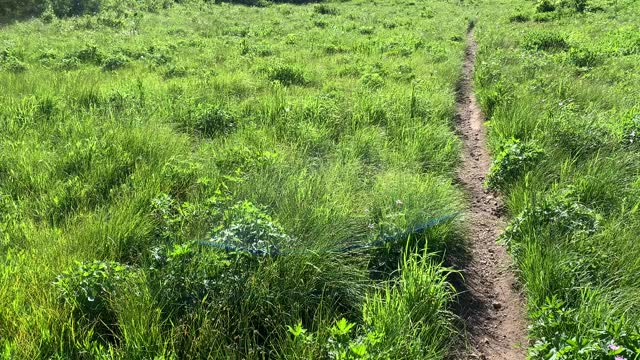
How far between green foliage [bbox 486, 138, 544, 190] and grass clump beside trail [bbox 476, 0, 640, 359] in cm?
1

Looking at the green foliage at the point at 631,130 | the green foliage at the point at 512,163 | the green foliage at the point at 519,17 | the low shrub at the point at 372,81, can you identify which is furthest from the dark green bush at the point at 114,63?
the green foliage at the point at 519,17

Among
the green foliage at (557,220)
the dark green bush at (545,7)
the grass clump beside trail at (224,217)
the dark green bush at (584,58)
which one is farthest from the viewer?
the dark green bush at (545,7)

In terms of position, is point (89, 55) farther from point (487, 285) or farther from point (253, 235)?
point (487, 285)

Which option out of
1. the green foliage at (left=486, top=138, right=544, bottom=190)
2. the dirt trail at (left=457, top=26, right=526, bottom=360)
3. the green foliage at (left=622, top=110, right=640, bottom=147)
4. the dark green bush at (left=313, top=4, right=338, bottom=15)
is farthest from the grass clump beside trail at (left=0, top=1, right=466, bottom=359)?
the dark green bush at (left=313, top=4, right=338, bottom=15)

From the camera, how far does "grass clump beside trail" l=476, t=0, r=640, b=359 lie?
10.7ft

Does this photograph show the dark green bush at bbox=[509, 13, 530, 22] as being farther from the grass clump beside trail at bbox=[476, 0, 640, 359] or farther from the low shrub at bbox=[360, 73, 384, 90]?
the low shrub at bbox=[360, 73, 384, 90]

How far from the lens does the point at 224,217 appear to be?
13.2ft

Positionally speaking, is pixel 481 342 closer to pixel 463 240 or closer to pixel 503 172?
pixel 463 240

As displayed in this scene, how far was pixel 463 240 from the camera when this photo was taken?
16.0 ft

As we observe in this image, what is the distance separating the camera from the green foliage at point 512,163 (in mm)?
5719

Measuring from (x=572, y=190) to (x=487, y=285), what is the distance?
1.52 m

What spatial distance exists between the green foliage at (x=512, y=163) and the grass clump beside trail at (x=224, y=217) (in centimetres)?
63

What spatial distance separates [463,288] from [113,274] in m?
3.10

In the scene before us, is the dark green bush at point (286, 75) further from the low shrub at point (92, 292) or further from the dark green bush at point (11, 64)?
the low shrub at point (92, 292)
